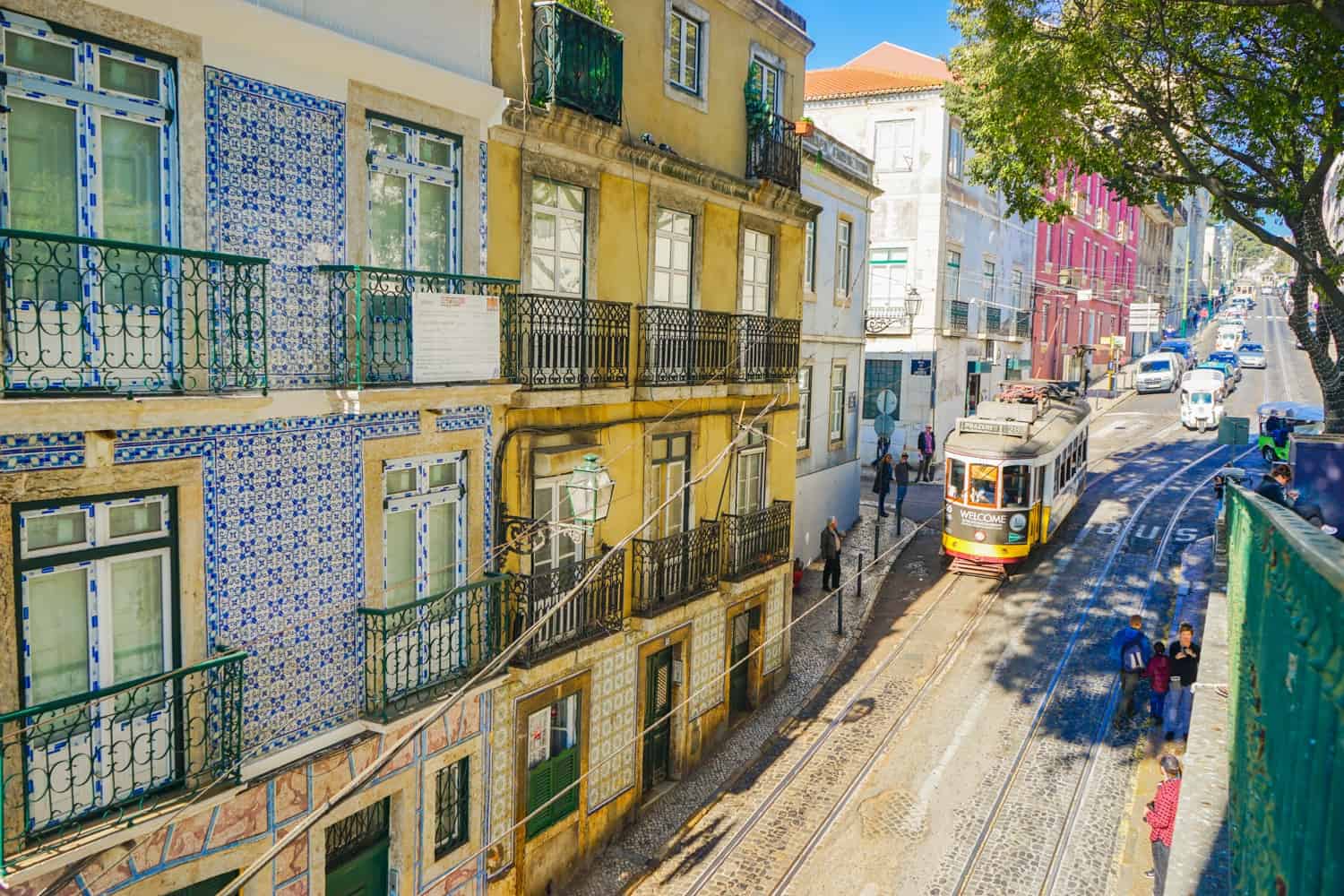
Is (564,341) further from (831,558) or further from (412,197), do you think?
(831,558)

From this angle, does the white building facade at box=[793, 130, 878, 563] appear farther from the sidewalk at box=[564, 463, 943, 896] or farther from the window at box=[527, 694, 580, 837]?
the window at box=[527, 694, 580, 837]

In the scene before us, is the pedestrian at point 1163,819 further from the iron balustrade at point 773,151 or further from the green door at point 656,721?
→ the iron balustrade at point 773,151

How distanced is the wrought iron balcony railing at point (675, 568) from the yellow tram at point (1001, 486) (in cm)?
829

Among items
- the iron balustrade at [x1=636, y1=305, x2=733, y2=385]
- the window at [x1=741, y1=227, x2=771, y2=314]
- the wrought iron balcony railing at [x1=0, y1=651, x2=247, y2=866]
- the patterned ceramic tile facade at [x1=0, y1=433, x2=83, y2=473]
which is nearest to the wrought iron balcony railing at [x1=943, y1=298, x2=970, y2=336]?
the window at [x1=741, y1=227, x2=771, y2=314]

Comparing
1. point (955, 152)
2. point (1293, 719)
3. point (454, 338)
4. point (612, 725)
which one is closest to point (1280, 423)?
point (955, 152)

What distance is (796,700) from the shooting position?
57.2ft

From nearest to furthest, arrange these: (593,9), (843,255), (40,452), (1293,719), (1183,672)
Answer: (1293,719) < (40,452) < (593,9) < (1183,672) < (843,255)

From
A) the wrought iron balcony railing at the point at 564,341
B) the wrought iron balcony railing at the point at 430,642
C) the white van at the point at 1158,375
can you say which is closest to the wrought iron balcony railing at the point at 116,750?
the wrought iron balcony railing at the point at 430,642

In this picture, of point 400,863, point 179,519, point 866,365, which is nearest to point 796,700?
point 400,863

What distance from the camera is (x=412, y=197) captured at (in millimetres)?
10203

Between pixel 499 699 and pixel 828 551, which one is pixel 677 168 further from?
pixel 828 551

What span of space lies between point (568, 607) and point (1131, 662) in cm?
862

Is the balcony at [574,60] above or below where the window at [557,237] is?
above

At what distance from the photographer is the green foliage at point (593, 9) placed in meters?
11.7
